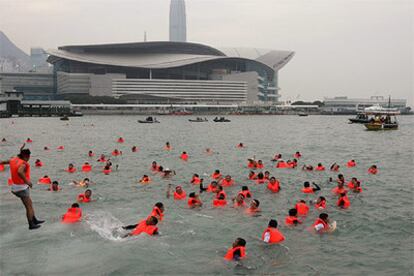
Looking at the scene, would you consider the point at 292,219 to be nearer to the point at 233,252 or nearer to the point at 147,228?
Answer: the point at 233,252

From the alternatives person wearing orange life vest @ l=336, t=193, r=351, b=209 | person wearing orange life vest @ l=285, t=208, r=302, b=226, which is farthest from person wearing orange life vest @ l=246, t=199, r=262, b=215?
person wearing orange life vest @ l=336, t=193, r=351, b=209

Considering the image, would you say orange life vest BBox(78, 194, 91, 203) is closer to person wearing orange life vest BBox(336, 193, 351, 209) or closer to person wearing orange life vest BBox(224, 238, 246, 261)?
person wearing orange life vest BBox(224, 238, 246, 261)

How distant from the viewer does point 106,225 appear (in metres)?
15.8

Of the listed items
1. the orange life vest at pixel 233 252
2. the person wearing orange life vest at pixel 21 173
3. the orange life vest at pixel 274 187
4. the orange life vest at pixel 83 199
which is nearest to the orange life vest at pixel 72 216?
the orange life vest at pixel 83 199

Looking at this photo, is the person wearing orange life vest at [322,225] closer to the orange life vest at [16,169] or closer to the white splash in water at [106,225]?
the white splash in water at [106,225]

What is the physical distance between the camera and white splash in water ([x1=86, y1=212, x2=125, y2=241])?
14.5m

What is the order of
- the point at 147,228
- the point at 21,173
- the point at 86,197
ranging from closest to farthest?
1. the point at 21,173
2. the point at 147,228
3. the point at 86,197

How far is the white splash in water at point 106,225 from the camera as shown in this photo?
14512 millimetres

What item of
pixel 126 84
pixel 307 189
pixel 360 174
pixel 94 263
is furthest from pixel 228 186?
pixel 126 84

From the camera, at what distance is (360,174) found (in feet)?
94.9

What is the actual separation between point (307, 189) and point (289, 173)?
23.1ft

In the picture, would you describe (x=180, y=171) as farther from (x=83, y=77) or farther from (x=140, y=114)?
(x=83, y=77)

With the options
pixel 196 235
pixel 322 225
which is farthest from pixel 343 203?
pixel 196 235

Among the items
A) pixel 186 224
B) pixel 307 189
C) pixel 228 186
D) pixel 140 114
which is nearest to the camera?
pixel 186 224
